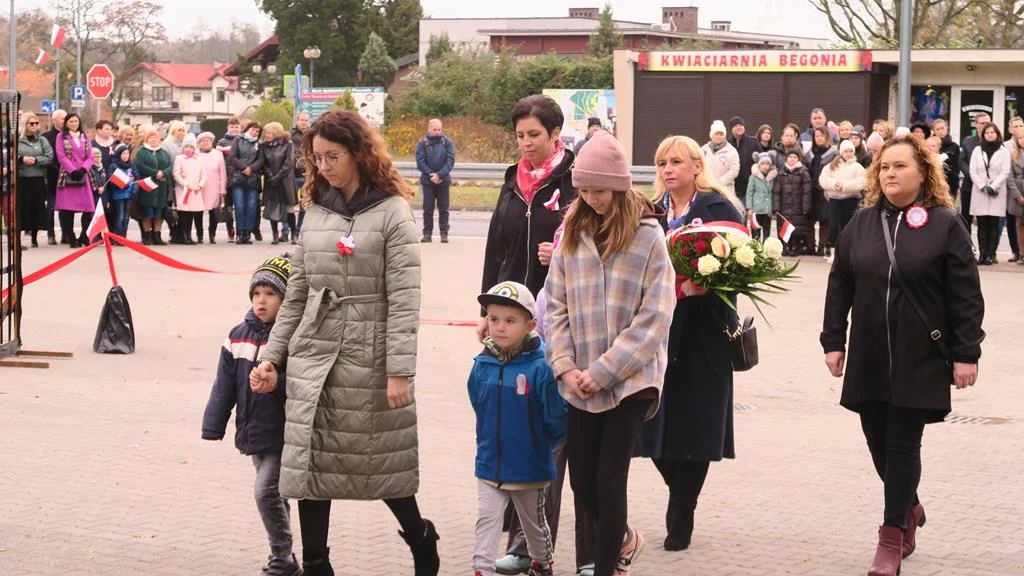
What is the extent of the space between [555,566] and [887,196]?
2111 mm

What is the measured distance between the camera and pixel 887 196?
606cm

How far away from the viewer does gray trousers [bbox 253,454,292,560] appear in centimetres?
579

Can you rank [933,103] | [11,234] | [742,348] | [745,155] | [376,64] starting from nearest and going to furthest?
[742,348] < [11,234] < [745,155] < [933,103] < [376,64]

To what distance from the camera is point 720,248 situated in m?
6.13

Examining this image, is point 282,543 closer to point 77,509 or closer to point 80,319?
point 77,509

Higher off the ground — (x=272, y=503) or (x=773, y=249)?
(x=773, y=249)

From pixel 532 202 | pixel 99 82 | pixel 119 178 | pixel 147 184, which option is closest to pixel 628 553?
pixel 532 202

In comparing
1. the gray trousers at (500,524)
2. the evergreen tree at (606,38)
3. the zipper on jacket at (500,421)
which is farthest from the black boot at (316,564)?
the evergreen tree at (606,38)

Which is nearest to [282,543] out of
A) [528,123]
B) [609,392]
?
[609,392]

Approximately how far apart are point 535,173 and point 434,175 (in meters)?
16.1

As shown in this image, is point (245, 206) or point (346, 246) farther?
point (245, 206)

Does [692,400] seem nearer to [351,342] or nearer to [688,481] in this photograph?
[688,481]

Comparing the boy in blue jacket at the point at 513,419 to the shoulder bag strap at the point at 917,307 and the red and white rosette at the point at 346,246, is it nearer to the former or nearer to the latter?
the red and white rosette at the point at 346,246

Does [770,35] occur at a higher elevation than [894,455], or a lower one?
higher
